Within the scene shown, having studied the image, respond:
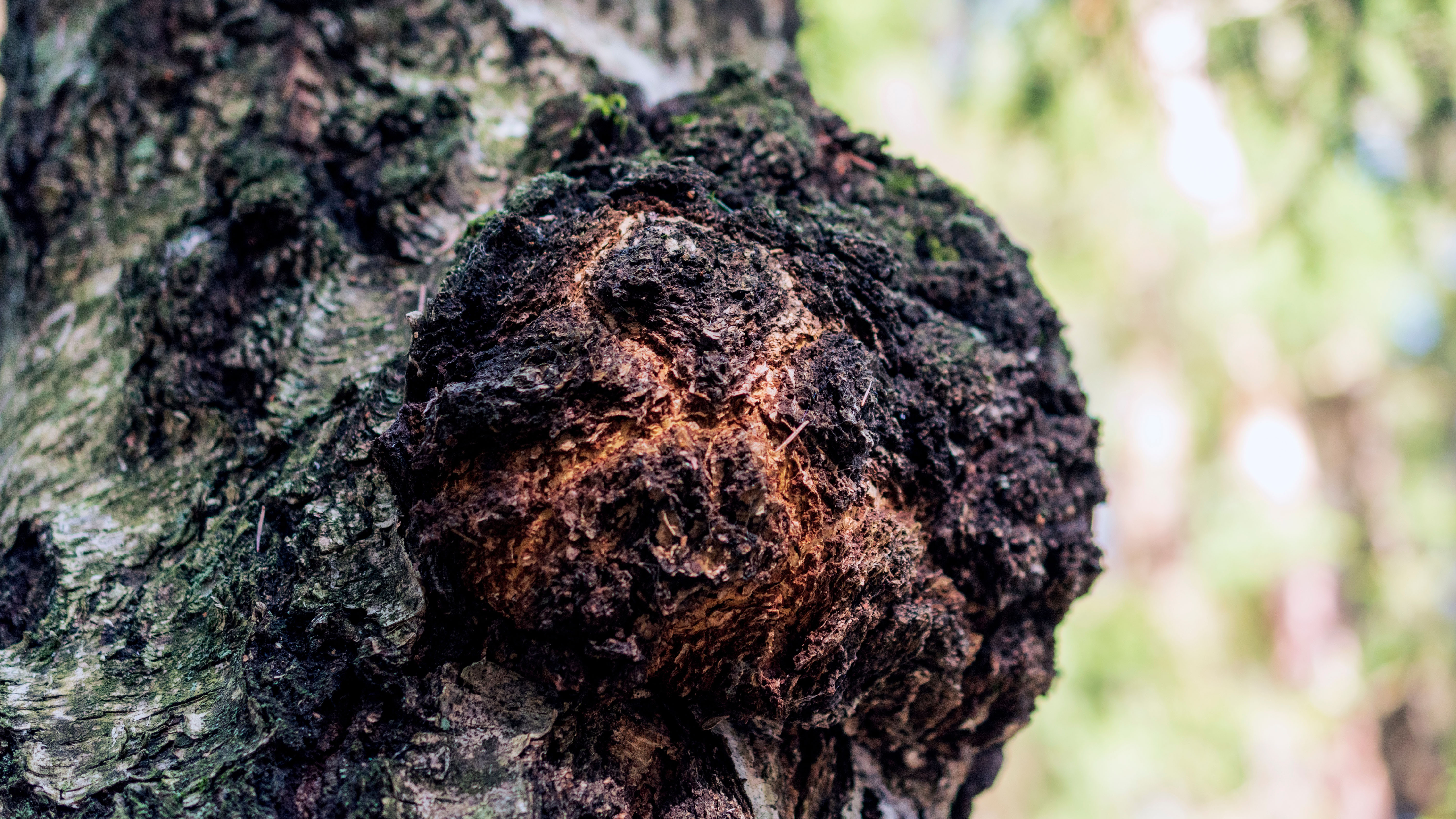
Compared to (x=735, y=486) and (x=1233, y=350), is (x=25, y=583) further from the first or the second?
(x=1233, y=350)

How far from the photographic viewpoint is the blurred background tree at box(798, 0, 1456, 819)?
3.01 meters

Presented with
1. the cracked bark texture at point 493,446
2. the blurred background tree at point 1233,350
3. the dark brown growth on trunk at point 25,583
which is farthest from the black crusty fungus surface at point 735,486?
the blurred background tree at point 1233,350

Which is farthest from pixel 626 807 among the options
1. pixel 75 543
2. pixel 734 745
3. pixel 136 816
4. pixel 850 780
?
pixel 75 543

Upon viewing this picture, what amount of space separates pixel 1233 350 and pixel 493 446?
8.29m

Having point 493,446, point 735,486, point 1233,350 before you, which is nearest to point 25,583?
point 493,446

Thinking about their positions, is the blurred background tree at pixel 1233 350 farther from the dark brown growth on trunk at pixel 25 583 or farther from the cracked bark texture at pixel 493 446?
the dark brown growth on trunk at pixel 25 583

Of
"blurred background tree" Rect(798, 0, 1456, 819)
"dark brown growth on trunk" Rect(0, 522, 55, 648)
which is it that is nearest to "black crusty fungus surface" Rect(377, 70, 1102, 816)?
"dark brown growth on trunk" Rect(0, 522, 55, 648)

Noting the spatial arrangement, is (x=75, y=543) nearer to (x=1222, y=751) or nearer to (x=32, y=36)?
(x=32, y=36)

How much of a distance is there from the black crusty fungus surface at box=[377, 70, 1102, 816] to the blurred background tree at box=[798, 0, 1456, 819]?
1.86 m

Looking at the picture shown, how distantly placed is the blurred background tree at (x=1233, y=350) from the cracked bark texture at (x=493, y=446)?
167 centimetres

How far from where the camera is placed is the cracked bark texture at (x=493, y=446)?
906 millimetres

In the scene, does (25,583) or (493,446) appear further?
(25,583)

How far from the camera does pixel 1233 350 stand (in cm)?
787

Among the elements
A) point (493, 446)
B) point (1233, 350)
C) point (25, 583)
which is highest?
point (1233, 350)
